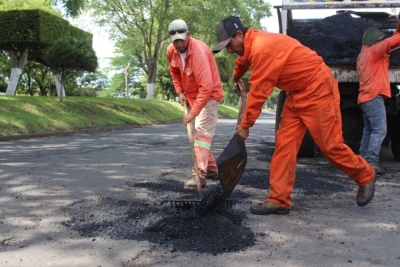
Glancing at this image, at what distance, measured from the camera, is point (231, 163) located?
→ 372 centimetres

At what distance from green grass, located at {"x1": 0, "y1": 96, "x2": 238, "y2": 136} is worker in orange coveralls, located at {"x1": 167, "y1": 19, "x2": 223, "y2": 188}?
795cm

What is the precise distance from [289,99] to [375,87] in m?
2.35

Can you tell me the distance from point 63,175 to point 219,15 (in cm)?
2675

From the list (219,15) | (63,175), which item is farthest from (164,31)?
(63,175)

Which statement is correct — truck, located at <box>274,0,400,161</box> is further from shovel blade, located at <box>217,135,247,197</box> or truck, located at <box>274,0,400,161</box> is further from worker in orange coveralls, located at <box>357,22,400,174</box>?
shovel blade, located at <box>217,135,247,197</box>

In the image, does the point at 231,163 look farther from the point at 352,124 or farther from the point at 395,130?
the point at 395,130

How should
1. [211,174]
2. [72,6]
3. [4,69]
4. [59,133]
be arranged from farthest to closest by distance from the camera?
[4,69] → [59,133] → [72,6] → [211,174]

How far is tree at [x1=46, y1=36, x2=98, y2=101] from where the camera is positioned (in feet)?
54.5

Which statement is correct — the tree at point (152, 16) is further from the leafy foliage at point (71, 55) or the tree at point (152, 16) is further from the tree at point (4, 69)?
the leafy foliage at point (71, 55)

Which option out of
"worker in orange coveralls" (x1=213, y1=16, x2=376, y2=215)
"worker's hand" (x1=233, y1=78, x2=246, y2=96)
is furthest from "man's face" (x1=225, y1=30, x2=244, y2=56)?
"worker's hand" (x1=233, y1=78, x2=246, y2=96)

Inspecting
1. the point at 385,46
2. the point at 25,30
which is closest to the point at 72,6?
the point at 385,46

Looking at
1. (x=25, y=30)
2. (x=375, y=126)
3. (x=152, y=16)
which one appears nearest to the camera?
(x=375, y=126)

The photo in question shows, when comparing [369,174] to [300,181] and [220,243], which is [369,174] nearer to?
[300,181]

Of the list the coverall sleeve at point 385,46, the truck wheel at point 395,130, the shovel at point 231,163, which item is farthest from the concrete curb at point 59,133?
the coverall sleeve at point 385,46
